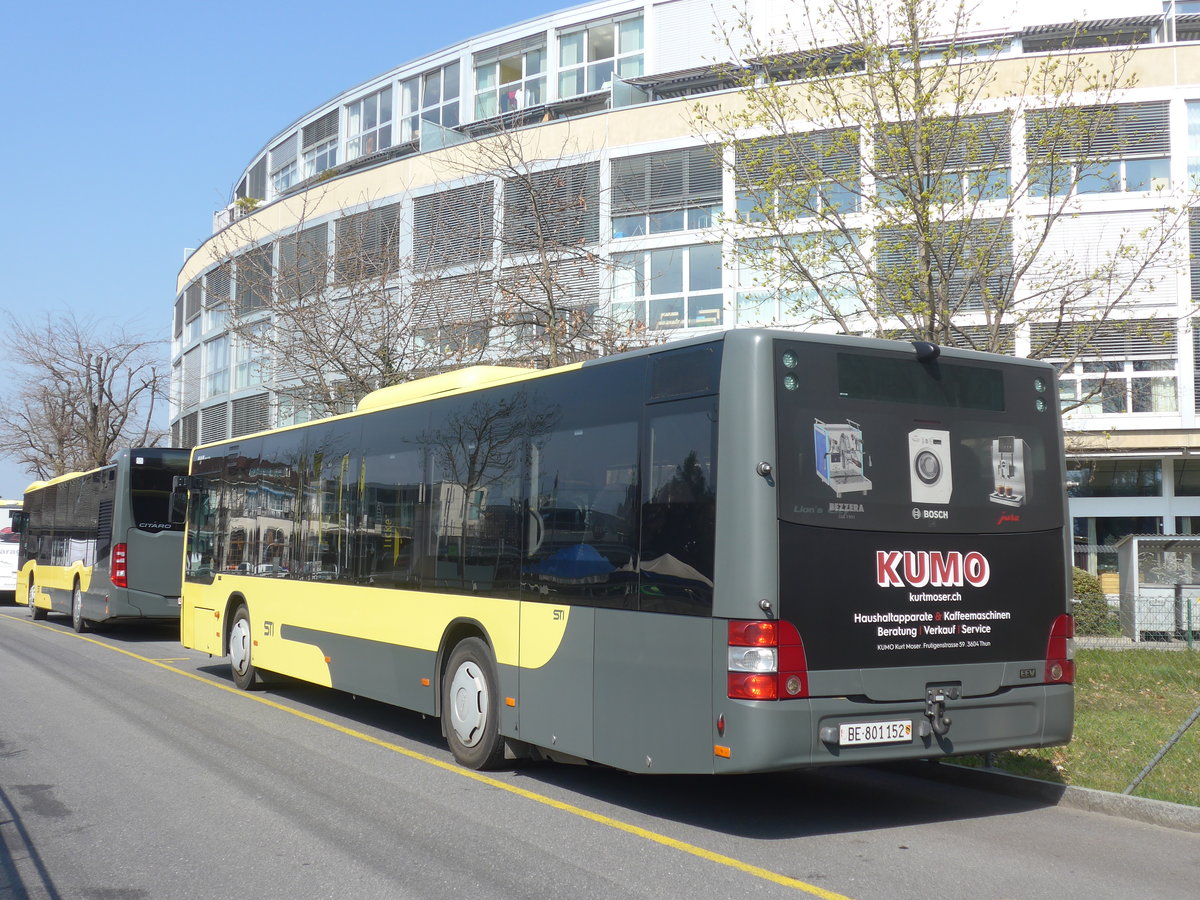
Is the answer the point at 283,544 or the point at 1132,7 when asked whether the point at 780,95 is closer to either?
the point at 283,544

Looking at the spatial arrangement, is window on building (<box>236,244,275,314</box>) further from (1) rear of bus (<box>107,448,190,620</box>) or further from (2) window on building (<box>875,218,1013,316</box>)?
(2) window on building (<box>875,218,1013,316</box>)

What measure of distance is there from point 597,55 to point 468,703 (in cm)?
3325

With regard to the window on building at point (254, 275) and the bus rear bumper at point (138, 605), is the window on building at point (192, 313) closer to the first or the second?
the window on building at point (254, 275)

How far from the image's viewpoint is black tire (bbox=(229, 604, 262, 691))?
13781 millimetres

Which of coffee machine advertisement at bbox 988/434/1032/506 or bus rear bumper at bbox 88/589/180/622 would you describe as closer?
coffee machine advertisement at bbox 988/434/1032/506

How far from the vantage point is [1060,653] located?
781cm

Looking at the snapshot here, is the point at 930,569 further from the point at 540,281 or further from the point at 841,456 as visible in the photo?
the point at 540,281

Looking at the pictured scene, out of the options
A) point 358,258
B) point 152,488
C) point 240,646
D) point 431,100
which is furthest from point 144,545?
point 431,100

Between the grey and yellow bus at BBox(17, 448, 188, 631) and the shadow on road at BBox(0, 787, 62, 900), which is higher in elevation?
the grey and yellow bus at BBox(17, 448, 188, 631)

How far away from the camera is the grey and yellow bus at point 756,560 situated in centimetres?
677

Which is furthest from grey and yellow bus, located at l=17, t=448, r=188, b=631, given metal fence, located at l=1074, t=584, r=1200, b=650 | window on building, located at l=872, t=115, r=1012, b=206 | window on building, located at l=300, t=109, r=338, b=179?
window on building, located at l=300, t=109, r=338, b=179

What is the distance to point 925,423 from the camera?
741 cm

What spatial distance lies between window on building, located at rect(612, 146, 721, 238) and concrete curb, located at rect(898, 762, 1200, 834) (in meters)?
22.6

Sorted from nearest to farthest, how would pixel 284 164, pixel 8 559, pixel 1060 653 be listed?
pixel 1060 653, pixel 8 559, pixel 284 164
